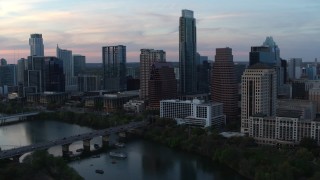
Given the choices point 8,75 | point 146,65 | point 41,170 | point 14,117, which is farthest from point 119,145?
point 8,75

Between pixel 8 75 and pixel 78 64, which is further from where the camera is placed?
pixel 78 64

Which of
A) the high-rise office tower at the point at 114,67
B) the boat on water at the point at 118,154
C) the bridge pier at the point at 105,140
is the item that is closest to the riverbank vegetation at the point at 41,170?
the boat on water at the point at 118,154

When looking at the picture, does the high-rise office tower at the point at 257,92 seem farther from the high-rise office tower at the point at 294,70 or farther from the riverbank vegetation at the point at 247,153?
the high-rise office tower at the point at 294,70

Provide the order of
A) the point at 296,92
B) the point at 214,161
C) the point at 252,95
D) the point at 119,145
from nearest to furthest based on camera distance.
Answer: the point at 214,161 → the point at 119,145 → the point at 252,95 → the point at 296,92

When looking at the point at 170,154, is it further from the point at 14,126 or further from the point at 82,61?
the point at 82,61

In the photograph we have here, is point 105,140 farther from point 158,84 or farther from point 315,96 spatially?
point 315,96

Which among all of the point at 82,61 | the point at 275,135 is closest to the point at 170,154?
the point at 275,135
